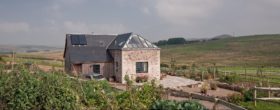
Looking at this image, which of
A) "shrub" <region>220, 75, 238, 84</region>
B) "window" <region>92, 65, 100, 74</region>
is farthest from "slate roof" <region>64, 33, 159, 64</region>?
"shrub" <region>220, 75, 238, 84</region>

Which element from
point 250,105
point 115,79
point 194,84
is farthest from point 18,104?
point 115,79

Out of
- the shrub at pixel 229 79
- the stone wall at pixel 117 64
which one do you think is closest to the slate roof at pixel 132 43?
the stone wall at pixel 117 64

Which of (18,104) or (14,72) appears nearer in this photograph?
(18,104)

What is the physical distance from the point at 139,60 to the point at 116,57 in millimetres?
2147

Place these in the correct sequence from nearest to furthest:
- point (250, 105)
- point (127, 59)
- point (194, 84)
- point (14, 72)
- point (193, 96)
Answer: point (14, 72) < point (250, 105) < point (193, 96) < point (194, 84) < point (127, 59)

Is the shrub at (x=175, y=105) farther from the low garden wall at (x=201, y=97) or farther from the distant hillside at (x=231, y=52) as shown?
the distant hillside at (x=231, y=52)

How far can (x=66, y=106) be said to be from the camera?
12156 millimetres

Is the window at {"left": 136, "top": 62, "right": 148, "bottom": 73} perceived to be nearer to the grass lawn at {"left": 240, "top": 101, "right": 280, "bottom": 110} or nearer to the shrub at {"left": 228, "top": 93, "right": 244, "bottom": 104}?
the shrub at {"left": 228, "top": 93, "right": 244, "bottom": 104}

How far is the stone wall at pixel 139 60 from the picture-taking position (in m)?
33.0

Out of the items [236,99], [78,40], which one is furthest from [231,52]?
[236,99]

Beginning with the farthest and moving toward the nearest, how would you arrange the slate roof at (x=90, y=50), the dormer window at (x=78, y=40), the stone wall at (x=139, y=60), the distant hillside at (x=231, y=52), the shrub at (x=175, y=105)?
the distant hillside at (x=231, y=52) < the dormer window at (x=78, y=40) < the slate roof at (x=90, y=50) < the stone wall at (x=139, y=60) < the shrub at (x=175, y=105)

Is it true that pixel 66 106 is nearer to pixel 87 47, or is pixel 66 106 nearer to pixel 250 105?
pixel 250 105

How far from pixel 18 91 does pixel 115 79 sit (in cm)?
2249

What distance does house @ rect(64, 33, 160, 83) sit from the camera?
3322cm
